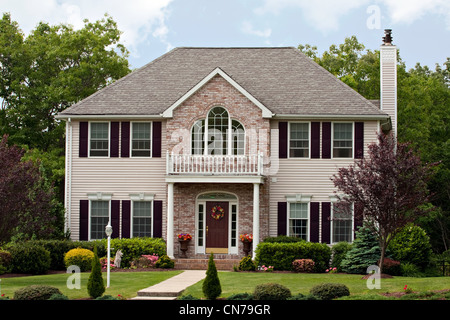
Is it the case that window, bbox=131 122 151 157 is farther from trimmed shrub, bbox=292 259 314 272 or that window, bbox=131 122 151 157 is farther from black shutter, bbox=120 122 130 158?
trimmed shrub, bbox=292 259 314 272

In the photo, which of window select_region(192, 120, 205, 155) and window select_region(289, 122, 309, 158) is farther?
window select_region(289, 122, 309, 158)

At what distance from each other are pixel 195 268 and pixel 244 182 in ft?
12.8

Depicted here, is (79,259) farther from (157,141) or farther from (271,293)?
(271,293)

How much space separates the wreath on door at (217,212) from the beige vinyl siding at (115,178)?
210 cm

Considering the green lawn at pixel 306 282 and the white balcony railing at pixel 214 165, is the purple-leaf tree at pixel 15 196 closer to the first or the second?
the white balcony railing at pixel 214 165

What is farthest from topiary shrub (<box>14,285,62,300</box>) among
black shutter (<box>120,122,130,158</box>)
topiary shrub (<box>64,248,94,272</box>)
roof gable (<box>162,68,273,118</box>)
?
roof gable (<box>162,68,273,118</box>)

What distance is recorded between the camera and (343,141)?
27.8m

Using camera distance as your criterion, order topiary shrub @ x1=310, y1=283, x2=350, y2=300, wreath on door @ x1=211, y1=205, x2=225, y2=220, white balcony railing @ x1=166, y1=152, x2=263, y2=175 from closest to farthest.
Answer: topiary shrub @ x1=310, y1=283, x2=350, y2=300 < white balcony railing @ x1=166, y1=152, x2=263, y2=175 < wreath on door @ x1=211, y1=205, x2=225, y2=220

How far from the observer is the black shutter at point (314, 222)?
27.4 m

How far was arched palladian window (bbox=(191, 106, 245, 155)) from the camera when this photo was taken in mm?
27406

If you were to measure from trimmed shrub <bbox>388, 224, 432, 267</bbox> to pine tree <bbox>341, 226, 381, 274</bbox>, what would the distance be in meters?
1.77

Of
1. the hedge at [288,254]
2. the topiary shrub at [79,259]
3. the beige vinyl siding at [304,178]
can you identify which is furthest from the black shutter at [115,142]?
the hedge at [288,254]
